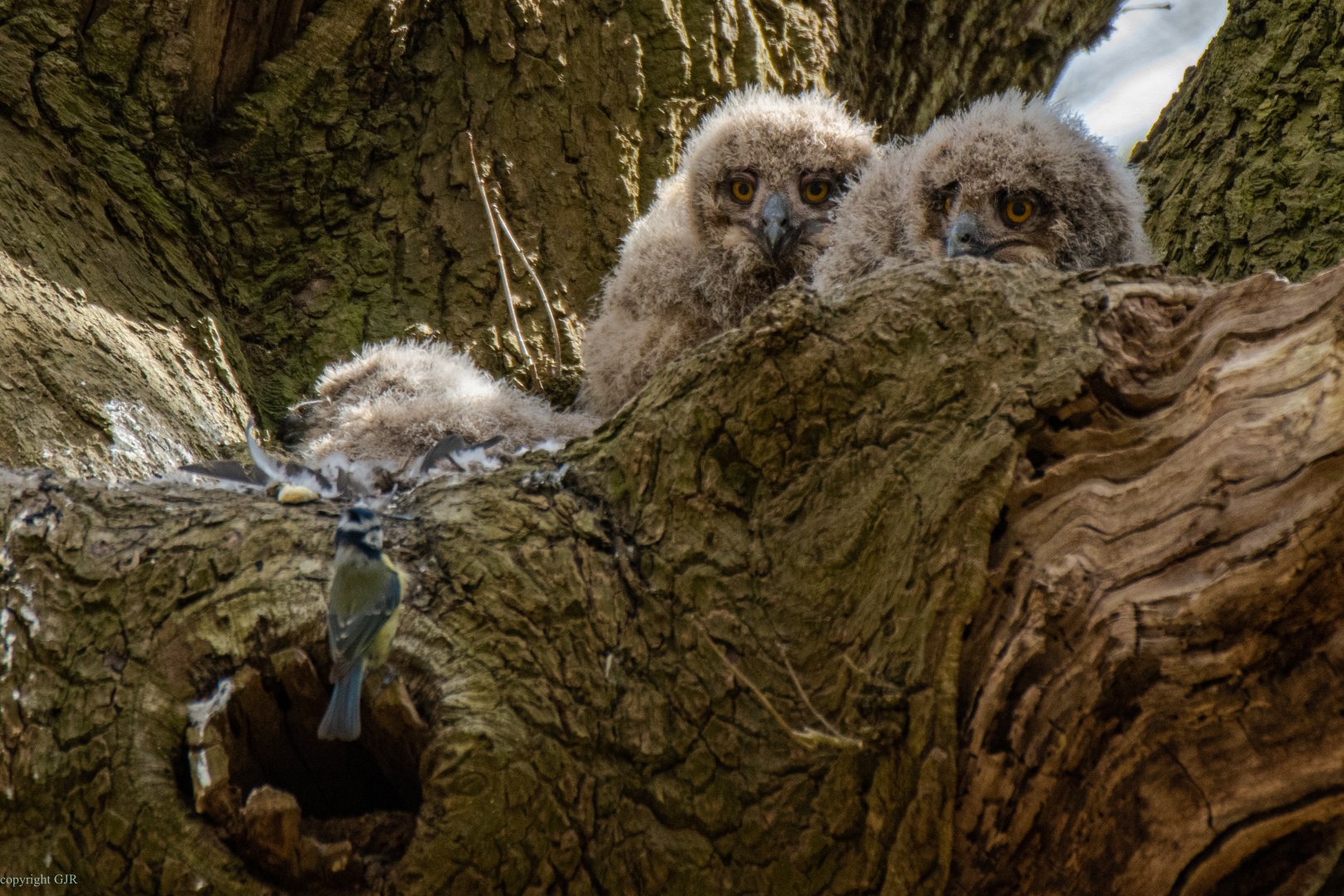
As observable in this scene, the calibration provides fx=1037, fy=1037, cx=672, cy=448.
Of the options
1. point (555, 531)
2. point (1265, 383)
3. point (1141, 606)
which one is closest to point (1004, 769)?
point (1141, 606)

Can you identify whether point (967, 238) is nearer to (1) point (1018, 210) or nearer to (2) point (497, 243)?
(1) point (1018, 210)

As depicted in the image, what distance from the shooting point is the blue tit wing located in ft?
5.49

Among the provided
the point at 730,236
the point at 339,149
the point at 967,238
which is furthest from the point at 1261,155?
the point at 339,149

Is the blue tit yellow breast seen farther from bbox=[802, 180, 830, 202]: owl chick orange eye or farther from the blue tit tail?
bbox=[802, 180, 830, 202]: owl chick orange eye

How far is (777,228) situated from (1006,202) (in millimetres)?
861

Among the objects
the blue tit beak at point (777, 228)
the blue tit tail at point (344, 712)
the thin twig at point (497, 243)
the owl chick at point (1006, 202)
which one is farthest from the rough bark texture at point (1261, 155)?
the blue tit tail at point (344, 712)

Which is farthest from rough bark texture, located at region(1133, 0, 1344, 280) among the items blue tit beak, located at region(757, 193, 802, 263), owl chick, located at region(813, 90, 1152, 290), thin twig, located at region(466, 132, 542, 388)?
thin twig, located at region(466, 132, 542, 388)

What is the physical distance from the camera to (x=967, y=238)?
315cm

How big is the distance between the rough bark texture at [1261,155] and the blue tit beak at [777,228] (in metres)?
1.29

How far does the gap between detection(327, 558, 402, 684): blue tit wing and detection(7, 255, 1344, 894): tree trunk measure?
0.27 ft

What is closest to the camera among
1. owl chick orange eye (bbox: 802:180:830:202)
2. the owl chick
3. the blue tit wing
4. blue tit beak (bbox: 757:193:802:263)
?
the blue tit wing

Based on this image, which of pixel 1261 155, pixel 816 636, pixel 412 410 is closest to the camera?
pixel 816 636

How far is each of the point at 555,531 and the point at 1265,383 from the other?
123 centimetres

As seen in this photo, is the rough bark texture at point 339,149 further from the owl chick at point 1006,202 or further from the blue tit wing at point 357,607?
the blue tit wing at point 357,607
